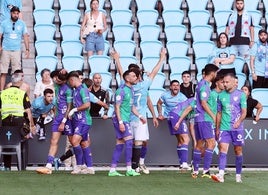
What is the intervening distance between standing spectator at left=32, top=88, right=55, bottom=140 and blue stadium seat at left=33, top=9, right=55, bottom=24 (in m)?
3.81

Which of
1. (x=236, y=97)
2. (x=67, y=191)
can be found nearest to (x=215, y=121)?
(x=236, y=97)

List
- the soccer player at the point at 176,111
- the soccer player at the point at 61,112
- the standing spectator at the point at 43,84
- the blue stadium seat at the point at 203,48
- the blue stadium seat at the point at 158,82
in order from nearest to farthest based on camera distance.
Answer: the soccer player at the point at 61,112, the soccer player at the point at 176,111, the standing spectator at the point at 43,84, the blue stadium seat at the point at 158,82, the blue stadium seat at the point at 203,48

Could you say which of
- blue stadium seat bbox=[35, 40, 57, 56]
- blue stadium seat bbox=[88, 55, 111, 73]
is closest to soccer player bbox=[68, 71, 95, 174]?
blue stadium seat bbox=[88, 55, 111, 73]

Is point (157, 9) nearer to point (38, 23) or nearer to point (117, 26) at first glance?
point (117, 26)

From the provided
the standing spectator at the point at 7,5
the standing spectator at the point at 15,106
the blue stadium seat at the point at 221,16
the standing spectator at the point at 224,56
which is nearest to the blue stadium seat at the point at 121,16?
the blue stadium seat at the point at 221,16

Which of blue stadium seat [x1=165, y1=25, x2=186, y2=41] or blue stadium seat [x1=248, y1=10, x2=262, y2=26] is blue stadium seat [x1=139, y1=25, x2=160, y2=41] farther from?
blue stadium seat [x1=248, y1=10, x2=262, y2=26]

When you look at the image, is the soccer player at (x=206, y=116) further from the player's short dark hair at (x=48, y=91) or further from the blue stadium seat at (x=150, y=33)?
the blue stadium seat at (x=150, y=33)

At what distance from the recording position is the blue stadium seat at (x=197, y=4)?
23516mm

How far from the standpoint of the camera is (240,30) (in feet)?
71.1

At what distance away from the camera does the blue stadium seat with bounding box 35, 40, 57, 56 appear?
863 inches

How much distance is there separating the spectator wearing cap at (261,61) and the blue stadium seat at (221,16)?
1592 millimetres

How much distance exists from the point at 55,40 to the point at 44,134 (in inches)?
154

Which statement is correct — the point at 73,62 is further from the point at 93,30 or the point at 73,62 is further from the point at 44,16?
the point at 44,16

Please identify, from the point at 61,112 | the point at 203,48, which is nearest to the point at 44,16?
the point at 203,48
